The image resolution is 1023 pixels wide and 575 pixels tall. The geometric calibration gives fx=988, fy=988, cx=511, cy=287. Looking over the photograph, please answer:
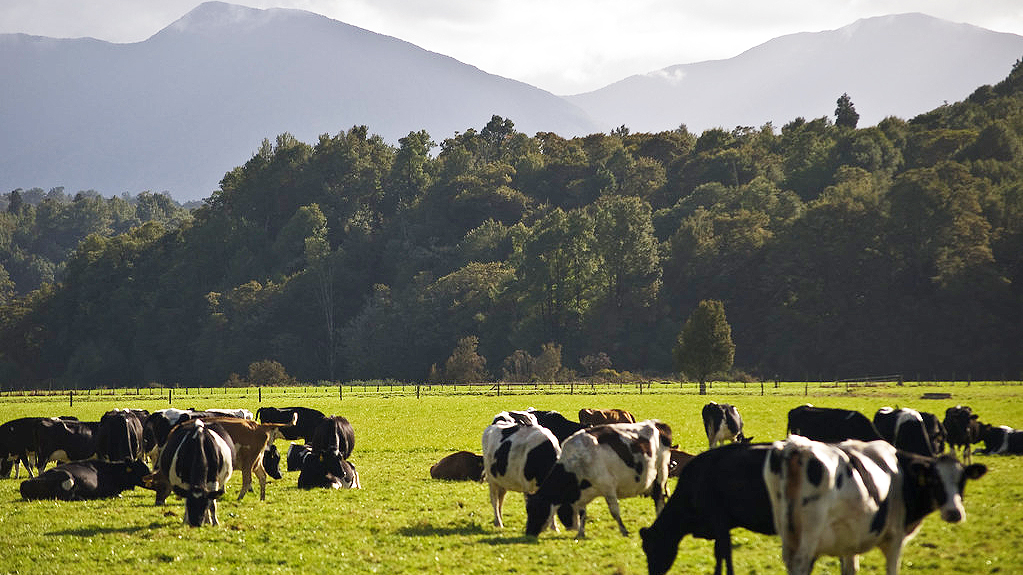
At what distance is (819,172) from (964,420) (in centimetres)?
10317

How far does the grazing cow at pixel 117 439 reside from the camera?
25.1 metres

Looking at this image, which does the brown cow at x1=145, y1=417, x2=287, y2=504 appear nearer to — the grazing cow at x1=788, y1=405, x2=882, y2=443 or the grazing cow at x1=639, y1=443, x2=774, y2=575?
the grazing cow at x1=639, y1=443, x2=774, y2=575

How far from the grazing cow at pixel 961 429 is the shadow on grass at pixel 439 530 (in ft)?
47.7

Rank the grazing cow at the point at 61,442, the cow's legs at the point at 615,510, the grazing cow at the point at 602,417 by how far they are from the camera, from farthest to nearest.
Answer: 1. the grazing cow at the point at 602,417
2. the grazing cow at the point at 61,442
3. the cow's legs at the point at 615,510

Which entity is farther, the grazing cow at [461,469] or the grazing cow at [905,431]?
the grazing cow at [461,469]

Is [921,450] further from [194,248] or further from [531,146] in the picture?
[531,146]

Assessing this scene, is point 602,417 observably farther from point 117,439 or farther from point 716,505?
point 716,505

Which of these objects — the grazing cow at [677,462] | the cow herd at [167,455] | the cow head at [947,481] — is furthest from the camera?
the grazing cow at [677,462]

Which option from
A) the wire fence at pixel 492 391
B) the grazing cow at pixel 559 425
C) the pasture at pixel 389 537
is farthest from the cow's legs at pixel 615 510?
the wire fence at pixel 492 391

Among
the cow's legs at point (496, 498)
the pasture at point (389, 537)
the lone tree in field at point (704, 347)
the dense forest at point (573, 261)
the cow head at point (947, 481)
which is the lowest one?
the pasture at point (389, 537)

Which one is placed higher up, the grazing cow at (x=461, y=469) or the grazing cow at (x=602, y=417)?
the grazing cow at (x=602, y=417)

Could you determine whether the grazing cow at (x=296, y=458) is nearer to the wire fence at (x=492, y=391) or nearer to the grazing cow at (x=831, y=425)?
the grazing cow at (x=831, y=425)

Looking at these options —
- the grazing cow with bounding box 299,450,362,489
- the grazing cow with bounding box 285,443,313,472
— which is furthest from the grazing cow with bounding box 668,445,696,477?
the grazing cow with bounding box 285,443,313,472

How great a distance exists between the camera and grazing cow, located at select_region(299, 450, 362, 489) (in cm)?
2292
